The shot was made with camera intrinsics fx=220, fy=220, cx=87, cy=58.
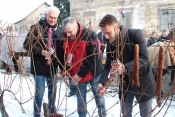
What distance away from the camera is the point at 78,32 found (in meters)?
2.51

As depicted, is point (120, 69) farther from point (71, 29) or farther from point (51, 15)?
point (51, 15)

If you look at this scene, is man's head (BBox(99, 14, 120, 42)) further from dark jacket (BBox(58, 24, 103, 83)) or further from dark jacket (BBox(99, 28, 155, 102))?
dark jacket (BBox(58, 24, 103, 83))

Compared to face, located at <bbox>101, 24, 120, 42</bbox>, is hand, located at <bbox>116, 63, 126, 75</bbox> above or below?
below

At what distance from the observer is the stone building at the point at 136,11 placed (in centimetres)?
1439

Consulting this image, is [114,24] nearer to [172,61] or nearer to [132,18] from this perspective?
[172,61]

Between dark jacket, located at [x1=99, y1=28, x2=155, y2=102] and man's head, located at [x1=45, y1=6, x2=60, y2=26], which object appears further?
Result: man's head, located at [x1=45, y1=6, x2=60, y2=26]

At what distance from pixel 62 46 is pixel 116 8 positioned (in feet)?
46.2

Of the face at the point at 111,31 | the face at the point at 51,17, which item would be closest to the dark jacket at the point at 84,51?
the face at the point at 51,17

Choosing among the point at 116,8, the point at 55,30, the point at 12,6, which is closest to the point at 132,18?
the point at 116,8

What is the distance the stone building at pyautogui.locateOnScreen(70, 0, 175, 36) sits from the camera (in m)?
14.4

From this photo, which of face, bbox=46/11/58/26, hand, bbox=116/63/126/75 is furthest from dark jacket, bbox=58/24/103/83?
hand, bbox=116/63/126/75

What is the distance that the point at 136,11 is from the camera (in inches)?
610

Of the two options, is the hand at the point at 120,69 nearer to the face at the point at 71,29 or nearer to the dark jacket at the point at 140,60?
the dark jacket at the point at 140,60

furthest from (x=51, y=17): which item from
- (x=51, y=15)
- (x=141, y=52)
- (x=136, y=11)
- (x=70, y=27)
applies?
(x=136, y=11)
